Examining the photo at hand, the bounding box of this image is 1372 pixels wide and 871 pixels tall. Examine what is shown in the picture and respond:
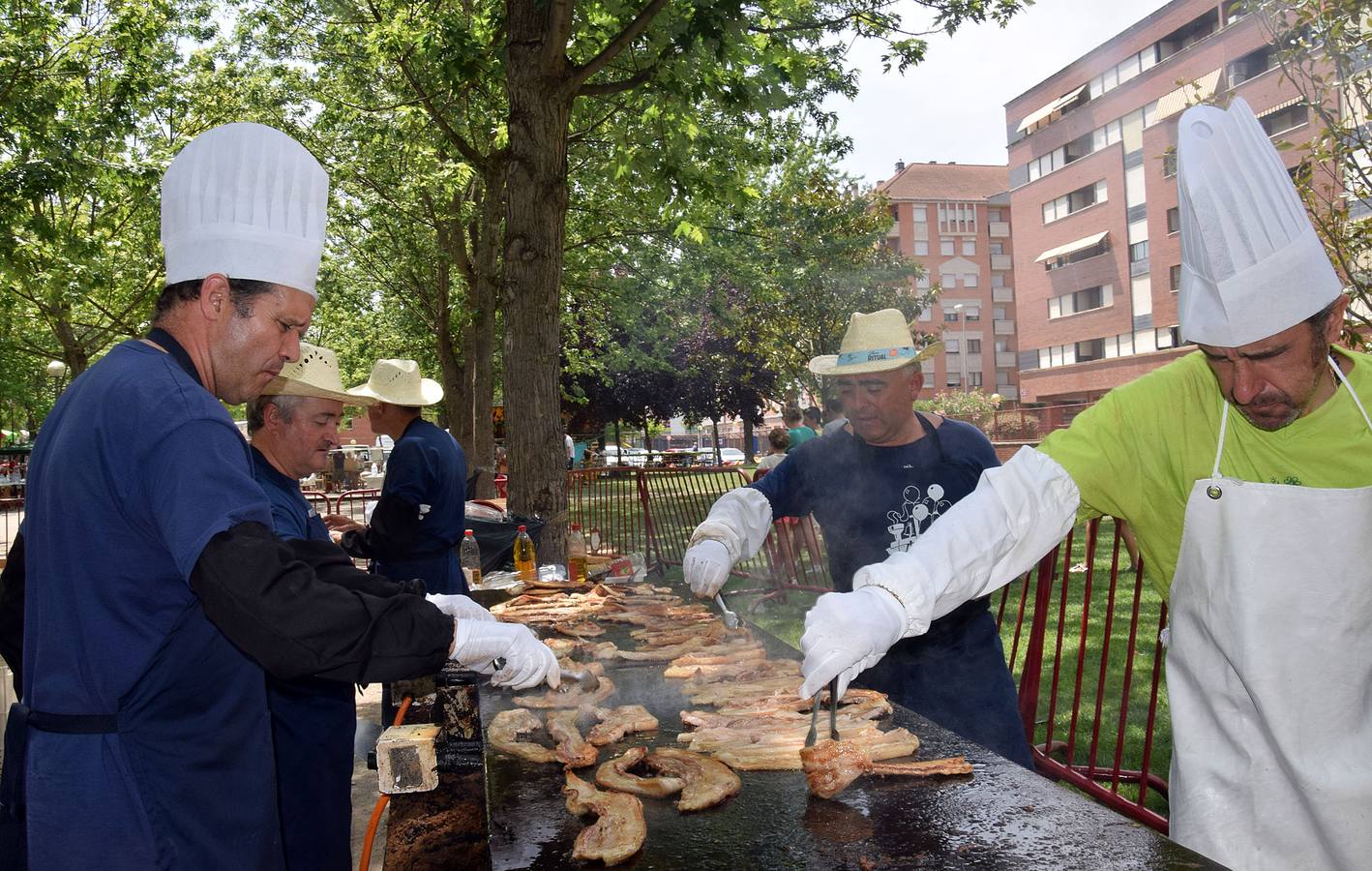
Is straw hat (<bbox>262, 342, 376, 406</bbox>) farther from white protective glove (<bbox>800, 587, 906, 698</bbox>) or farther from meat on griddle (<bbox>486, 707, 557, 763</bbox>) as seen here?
white protective glove (<bbox>800, 587, 906, 698</bbox>)

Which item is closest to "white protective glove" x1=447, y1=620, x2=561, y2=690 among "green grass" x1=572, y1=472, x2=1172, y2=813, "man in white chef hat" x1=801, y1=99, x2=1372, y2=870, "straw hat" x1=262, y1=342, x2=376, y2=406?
"man in white chef hat" x1=801, y1=99, x2=1372, y2=870

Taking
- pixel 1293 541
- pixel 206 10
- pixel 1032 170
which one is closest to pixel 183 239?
pixel 1293 541

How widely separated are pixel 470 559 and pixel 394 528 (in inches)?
46.9

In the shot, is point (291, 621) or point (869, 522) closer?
point (291, 621)

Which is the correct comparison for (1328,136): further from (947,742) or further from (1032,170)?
(1032,170)

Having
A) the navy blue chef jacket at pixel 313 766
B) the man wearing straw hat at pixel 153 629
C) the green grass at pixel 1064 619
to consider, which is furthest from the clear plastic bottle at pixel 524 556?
the man wearing straw hat at pixel 153 629

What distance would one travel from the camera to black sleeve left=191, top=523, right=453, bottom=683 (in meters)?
1.85

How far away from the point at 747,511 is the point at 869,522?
55 cm

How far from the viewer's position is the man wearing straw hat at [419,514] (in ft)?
18.7

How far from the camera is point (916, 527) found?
399 centimetres

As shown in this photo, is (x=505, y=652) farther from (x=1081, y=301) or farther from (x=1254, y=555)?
(x=1081, y=301)

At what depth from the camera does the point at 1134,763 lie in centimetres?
538

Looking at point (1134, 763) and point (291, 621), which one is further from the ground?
point (291, 621)

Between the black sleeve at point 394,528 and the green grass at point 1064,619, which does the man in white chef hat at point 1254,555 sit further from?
the black sleeve at point 394,528
